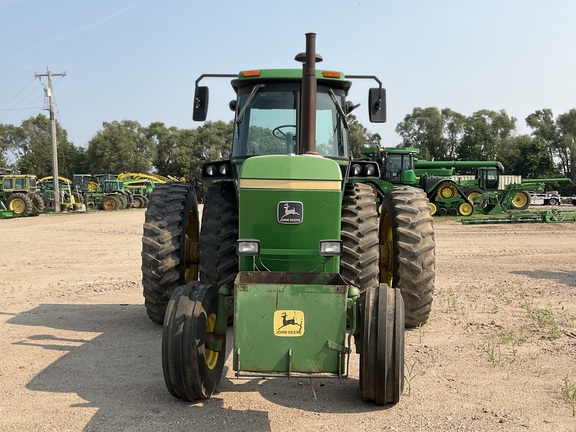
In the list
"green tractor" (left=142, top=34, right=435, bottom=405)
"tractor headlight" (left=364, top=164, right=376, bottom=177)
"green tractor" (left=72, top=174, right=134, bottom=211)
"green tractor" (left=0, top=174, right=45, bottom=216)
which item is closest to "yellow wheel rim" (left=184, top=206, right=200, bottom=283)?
"green tractor" (left=142, top=34, right=435, bottom=405)

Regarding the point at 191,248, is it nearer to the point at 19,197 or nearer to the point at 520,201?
the point at 520,201

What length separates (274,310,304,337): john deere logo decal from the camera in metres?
4.05

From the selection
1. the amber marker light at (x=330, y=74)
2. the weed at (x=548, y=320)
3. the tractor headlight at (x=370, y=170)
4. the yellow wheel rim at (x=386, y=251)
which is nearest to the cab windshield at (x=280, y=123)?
the amber marker light at (x=330, y=74)

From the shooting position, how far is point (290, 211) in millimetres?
4719

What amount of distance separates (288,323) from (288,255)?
0.82 m

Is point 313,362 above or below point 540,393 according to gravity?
above

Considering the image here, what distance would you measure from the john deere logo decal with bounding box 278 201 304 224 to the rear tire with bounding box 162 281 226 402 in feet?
2.76

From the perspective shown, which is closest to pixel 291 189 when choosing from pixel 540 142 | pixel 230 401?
pixel 230 401

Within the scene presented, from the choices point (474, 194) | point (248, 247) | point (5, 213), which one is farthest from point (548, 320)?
point (5, 213)

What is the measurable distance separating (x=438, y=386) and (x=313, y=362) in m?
1.30

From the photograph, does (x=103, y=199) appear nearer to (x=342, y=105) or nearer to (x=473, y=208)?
(x=473, y=208)

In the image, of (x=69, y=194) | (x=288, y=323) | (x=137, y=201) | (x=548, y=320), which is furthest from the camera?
(x=137, y=201)

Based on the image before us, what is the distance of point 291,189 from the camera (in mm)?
4707

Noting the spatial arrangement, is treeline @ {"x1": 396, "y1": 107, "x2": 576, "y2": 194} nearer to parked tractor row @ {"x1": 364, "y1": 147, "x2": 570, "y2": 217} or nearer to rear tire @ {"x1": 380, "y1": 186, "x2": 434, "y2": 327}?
parked tractor row @ {"x1": 364, "y1": 147, "x2": 570, "y2": 217}
